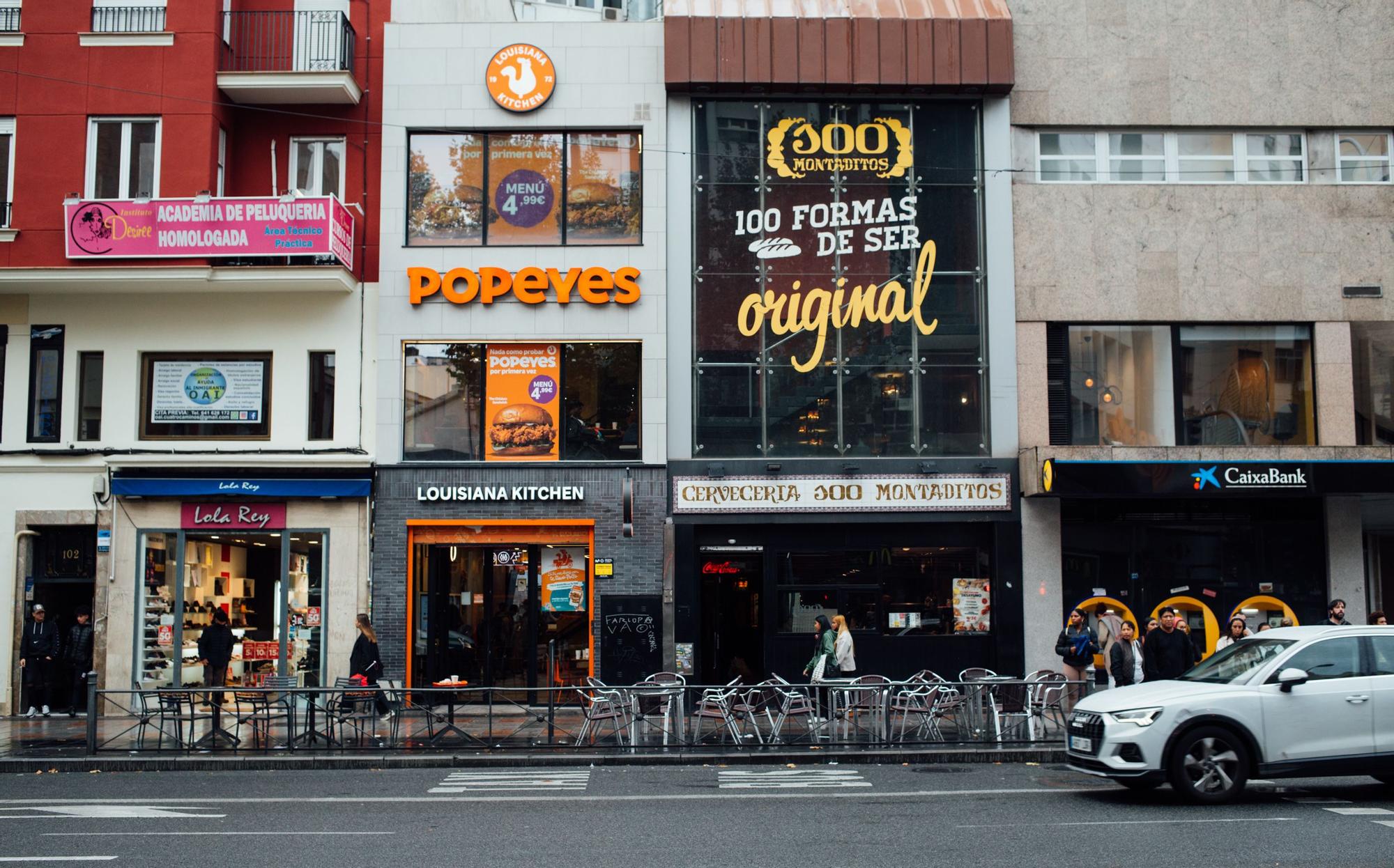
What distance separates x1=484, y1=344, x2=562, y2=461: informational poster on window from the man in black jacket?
399 inches

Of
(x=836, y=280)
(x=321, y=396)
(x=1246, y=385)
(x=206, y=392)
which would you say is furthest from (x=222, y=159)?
(x=1246, y=385)

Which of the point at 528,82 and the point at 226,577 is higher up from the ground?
the point at 528,82

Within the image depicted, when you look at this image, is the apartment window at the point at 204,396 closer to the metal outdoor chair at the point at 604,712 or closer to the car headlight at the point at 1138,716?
the metal outdoor chair at the point at 604,712

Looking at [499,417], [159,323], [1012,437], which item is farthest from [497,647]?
[1012,437]

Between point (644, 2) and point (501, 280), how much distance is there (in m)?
7.43

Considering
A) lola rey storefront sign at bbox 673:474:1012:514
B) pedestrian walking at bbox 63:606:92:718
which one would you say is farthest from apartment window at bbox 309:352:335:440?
lola rey storefront sign at bbox 673:474:1012:514

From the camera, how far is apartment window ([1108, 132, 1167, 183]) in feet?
73.2

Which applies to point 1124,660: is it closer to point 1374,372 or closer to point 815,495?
point 815,495

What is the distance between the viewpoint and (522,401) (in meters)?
21.5

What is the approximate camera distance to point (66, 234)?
67.9ft

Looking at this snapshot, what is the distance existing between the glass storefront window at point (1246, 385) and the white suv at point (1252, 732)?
10.7 meters

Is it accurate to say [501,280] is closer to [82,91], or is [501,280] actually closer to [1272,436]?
[82,91]

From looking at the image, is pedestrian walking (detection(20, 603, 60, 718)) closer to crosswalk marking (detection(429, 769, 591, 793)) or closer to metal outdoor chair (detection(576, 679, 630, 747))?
crosswalk marking (detection(429, 769, 591, 793))

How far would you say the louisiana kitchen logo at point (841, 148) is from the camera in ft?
72.3
